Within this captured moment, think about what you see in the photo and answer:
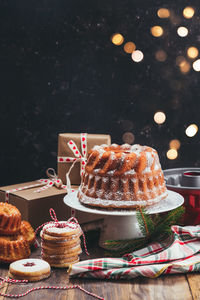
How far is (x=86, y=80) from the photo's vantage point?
212cm

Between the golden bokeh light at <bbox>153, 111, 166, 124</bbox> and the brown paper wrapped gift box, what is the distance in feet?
2.15

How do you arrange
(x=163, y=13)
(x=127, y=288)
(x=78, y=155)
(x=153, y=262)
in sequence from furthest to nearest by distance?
(x=163, y=13)
(x=78, y=155)
(x=153, y=262)
(x=127, y=288)

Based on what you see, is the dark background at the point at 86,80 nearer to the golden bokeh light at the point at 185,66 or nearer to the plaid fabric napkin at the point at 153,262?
the golden bokeh light at the point at 185,66

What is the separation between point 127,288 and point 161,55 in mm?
1254

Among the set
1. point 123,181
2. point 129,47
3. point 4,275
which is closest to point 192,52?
point 129,47

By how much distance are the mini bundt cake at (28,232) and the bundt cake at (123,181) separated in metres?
0.22

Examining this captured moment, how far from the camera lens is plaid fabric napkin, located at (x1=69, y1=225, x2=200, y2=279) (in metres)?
1.33

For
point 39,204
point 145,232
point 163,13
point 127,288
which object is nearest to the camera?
point 127,288

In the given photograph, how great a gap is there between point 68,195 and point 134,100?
693 mm

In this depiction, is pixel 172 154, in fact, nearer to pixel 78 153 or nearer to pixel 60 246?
pixel 78 153

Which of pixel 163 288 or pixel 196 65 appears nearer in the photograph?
pixel 163 288

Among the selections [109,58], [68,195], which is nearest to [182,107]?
[109,58]

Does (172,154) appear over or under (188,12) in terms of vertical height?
under

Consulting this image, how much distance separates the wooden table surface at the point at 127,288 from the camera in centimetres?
124
